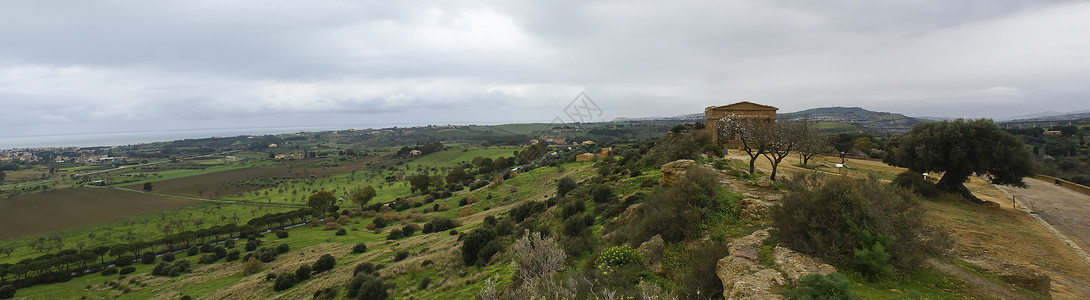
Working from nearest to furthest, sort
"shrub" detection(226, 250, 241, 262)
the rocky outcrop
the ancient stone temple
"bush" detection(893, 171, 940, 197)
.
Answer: the rocky outcrop → "bush" detection(893, 171, 940, 197) → "shrub" detection(226, 250, 241, 262) → the ancient stone temple

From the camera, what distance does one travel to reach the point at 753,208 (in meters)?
11.0

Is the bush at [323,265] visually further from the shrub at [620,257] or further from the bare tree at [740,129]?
the bare tree at [740,129]

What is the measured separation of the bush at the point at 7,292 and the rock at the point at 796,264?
167 ft

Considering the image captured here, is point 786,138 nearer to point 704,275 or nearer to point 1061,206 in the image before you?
point 1061,206

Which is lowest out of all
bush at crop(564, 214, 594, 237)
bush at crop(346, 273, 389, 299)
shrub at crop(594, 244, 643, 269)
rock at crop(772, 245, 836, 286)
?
bush at crop(346, 273, 389, 299)

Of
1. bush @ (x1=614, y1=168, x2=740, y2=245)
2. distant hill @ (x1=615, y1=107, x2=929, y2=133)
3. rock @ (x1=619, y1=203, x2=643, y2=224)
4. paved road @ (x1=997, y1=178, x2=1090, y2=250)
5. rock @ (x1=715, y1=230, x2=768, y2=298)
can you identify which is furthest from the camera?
distant hill @ (x1=615, y1=107, x2=929, y2=133)

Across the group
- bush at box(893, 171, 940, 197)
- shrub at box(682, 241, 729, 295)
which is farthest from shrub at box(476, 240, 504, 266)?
bush at box(893, 171, 940, 197)

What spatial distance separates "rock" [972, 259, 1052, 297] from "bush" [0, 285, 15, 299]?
180ft

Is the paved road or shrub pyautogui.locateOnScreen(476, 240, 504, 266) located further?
shrub pyautogui.locateOnScreen(476, 240, 504, 266)

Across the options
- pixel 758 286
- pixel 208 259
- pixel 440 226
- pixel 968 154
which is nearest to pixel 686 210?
pixel 758 286

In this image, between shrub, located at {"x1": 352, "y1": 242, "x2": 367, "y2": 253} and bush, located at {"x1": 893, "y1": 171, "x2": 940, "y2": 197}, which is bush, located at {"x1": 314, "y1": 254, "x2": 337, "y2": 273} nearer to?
shrub, located at {"x1": 352, "y1": 242, "x2": 367, "y2": 253}

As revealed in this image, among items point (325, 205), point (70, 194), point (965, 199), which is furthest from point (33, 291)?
point (70, 194)

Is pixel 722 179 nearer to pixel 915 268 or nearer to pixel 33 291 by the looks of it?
pixel 915 268

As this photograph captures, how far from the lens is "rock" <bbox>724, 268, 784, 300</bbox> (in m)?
5.95
